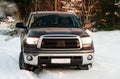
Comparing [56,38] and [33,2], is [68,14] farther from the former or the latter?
[33,2]

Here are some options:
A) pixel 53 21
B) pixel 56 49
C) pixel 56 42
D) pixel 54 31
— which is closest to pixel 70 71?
pixel 56 49

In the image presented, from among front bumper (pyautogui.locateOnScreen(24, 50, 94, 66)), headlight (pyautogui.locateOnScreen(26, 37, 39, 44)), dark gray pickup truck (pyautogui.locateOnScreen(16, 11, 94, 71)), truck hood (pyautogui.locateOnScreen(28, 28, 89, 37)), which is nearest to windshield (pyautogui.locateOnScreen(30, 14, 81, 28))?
truck hood (pyautogui.locateOnScreen(28, 28, 89, 37))

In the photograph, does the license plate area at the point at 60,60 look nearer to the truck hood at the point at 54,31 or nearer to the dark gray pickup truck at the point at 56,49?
the dark gray pickup truck at the point at 56,49

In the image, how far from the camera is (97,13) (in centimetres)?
2803

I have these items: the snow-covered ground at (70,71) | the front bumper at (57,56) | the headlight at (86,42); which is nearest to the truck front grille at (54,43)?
the front bumper at (57,56)

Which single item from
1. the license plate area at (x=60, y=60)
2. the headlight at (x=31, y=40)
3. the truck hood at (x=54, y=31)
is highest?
the truck hood at (x=54, y=31)

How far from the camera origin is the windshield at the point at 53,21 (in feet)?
38.9

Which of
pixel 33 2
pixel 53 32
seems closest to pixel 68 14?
pixel 53 32

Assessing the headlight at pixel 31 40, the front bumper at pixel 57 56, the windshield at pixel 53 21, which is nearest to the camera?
the front bumper at pixel 57 56

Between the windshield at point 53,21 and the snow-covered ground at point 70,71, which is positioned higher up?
the windshield at point 53,21

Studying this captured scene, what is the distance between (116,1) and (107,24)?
84.1 inches

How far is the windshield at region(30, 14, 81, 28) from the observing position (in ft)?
38.9

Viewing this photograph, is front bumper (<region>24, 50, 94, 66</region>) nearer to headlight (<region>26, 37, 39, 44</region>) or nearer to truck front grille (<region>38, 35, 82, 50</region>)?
truck front grille (<region>38, 35, 82, 50</region>)

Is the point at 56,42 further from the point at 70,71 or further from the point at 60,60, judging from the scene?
the point at 70,71
